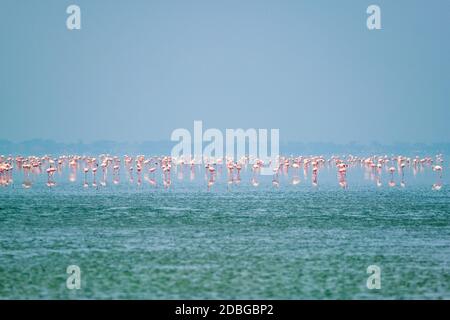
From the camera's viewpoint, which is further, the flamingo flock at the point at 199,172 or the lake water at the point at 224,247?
the flamingo flock at the point at 199,172

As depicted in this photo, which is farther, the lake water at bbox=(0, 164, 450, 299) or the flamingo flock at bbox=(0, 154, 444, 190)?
the flamingo flock at bbox=(0, 154, 444, 190)

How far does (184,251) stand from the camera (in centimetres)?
3381

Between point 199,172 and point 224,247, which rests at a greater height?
point 199,172

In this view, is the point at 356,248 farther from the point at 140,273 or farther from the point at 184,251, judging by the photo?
the point at 140,273

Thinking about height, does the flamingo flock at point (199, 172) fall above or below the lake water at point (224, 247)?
above

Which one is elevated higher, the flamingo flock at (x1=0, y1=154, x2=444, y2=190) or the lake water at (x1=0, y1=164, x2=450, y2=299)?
the flamingo flock at (x1=0, y1=154, x2=444, y2=190)

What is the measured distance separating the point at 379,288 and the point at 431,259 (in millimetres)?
5397

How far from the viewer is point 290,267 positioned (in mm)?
30547

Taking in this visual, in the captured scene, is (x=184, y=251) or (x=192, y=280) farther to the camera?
(x=184, y=251)

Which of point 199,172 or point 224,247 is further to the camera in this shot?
point 199,172

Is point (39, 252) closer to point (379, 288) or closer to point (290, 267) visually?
point (290, 267)
